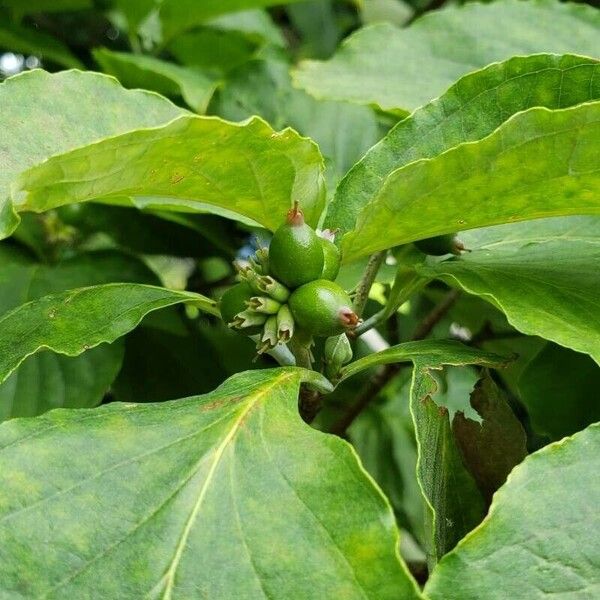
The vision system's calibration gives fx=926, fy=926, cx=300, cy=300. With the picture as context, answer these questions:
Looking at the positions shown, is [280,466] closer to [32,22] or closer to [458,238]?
[458,238]

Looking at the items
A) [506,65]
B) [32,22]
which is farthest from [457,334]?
[32,22]

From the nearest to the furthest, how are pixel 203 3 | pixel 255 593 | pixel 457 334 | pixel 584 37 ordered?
pixel 255 593
pixel 584 37
pixel 203 3
pixel 457 334

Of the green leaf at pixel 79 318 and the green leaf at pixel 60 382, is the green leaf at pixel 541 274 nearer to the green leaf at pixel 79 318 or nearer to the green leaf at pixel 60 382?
the green leaf at pixel 79 318

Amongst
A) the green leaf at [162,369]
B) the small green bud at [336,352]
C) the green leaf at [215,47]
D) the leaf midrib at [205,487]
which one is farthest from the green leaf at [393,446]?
the leaf midrib at [205,487]

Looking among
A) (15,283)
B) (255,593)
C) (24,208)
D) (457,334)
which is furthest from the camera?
(457,334)

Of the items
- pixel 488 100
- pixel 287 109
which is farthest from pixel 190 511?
pixel 287 109
